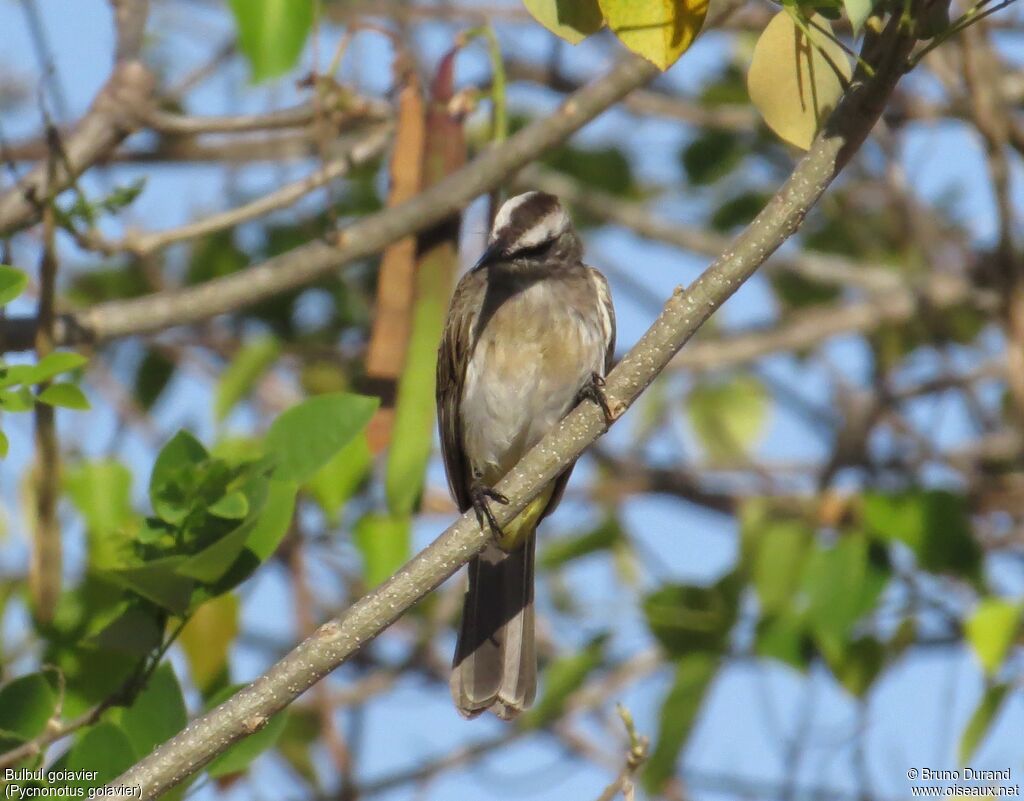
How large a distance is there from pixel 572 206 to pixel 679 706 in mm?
2403

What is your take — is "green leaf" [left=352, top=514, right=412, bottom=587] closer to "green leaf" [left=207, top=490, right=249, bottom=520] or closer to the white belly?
the white belly

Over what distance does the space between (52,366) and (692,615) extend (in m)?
2.30

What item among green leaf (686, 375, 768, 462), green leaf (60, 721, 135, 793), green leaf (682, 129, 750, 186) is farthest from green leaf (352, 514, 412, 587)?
green leaf (686, 375, 768, 462)

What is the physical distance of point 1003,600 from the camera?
3789 millimetres

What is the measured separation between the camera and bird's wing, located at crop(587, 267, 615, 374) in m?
3.90

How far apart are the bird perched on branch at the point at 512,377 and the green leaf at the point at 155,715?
1.28 m

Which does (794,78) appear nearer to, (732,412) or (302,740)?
(302,740)

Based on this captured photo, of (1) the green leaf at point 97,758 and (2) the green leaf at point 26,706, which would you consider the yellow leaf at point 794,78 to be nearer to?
(1) the green leaf at point 97,758

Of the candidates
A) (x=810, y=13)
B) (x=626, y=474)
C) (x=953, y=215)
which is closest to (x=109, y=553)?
(x=810, y=13)

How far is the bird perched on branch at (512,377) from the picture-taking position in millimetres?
3773

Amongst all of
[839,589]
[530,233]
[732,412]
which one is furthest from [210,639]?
[732,412]

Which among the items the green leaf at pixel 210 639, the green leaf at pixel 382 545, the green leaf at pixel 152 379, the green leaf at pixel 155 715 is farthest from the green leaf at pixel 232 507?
the green leaf at pixel 152 379

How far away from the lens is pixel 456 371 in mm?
4004

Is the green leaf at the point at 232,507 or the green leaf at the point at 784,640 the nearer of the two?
the green leaf at the point at 232,507
